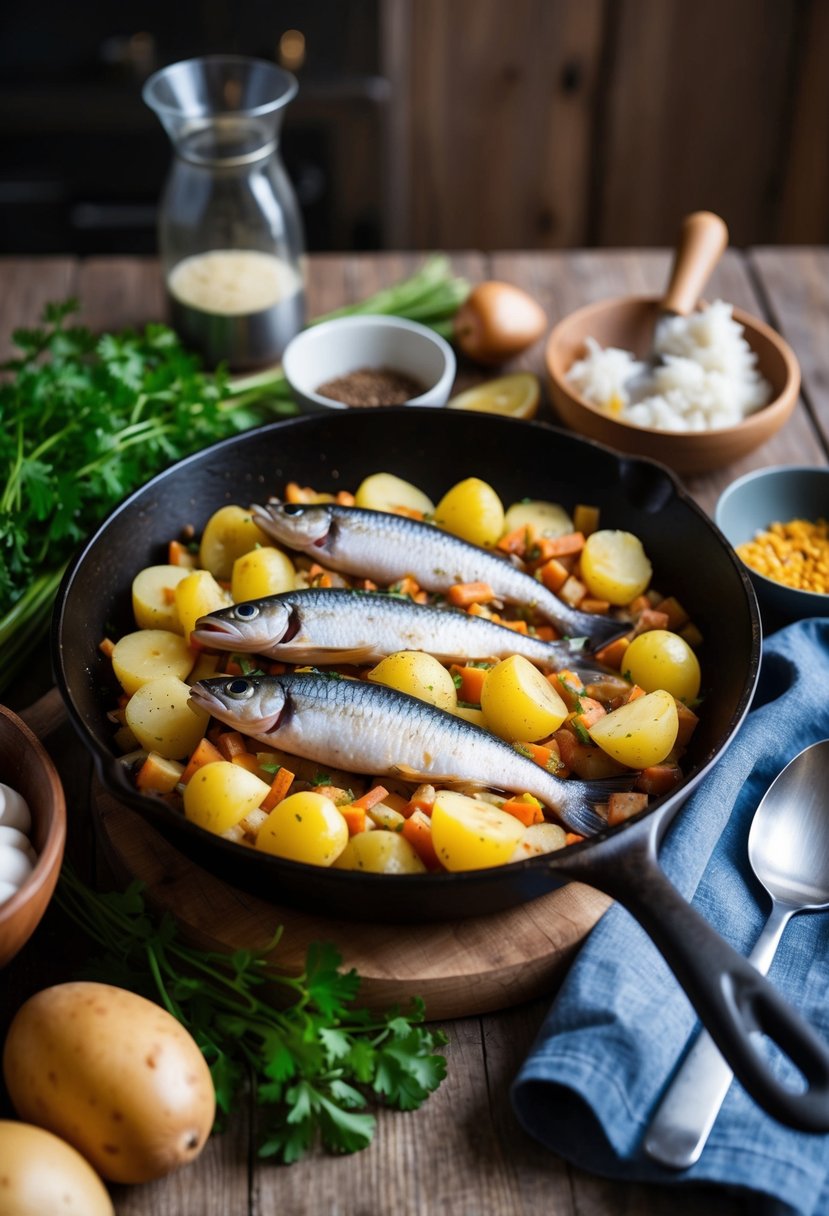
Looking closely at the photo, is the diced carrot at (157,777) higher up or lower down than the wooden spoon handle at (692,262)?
lower down

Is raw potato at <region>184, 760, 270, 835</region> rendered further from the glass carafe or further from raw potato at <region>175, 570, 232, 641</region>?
the glass carafe

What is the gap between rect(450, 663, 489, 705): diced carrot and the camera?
237 centimetres

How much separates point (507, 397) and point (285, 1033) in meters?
2.07

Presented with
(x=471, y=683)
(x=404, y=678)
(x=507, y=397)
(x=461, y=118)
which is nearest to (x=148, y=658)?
(x=404, y=678)

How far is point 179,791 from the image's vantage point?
2.15m

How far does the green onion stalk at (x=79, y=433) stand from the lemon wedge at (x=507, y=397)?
0.51m

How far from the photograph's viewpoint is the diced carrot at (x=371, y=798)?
6.86ft

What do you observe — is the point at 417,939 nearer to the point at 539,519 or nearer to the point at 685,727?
the point at 685,727

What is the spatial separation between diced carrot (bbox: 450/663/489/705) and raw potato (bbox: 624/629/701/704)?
0.31 metres

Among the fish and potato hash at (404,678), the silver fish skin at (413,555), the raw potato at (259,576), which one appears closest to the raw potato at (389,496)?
the fish and potato hash at (404,678)

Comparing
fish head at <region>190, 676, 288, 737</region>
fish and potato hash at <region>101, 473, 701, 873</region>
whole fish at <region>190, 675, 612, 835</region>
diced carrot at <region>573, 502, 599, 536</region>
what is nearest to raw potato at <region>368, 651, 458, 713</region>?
fish and potato hash at <region>101, 473, 701, 873</region>

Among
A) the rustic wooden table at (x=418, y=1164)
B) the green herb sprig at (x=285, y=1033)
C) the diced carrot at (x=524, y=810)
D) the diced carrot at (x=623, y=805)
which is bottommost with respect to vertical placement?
the rustic wooden table at (x=418, y=1164)

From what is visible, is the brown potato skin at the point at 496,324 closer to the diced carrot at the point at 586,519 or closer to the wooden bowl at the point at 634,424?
the wooden bowl at the point at 634,424

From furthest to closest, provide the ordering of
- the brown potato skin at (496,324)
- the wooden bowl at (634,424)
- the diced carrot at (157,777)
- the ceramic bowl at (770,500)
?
the brown potato skin at (496,324) < the wooden bowl at (634,424) < the ceramic bowl at (770,500) < the diced carrot at (157,777)
